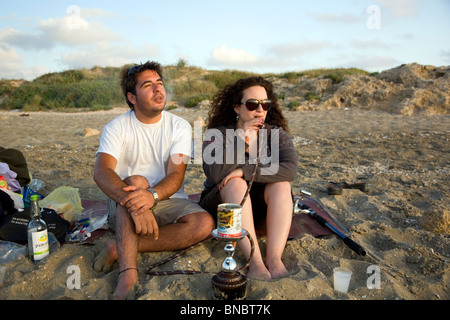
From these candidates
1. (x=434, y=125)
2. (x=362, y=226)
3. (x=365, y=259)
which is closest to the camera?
(x=365, y=259)

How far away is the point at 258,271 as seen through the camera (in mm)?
2393

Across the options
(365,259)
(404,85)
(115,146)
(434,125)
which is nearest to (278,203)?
(365,259)

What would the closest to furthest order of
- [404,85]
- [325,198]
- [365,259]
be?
[365,259] < [325,198] < [404,85]

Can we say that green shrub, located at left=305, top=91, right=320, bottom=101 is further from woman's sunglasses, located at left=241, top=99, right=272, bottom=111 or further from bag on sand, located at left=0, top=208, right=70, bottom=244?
bag on sand, located at left=0, top=208, right=70, bottom=244

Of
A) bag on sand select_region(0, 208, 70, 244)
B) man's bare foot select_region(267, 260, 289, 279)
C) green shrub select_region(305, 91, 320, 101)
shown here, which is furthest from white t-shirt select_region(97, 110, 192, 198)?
green shrub select_region(305, 91, 320, 101)

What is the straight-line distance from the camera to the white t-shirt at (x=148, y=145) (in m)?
3.01

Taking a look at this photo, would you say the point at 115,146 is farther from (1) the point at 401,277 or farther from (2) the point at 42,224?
(1) the point at 401,277

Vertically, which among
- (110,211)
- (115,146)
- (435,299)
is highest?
(115,146)

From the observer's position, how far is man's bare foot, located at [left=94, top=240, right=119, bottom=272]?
8.30 feet

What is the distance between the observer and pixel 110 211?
3.05 meters

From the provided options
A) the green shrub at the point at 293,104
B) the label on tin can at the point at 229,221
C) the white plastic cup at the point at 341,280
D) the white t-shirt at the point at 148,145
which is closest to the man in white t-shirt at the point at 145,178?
the white t-shirt at the point at 148,145

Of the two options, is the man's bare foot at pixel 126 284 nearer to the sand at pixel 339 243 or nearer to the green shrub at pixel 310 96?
the sand at pixel 339 243

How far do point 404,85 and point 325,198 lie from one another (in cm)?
1068

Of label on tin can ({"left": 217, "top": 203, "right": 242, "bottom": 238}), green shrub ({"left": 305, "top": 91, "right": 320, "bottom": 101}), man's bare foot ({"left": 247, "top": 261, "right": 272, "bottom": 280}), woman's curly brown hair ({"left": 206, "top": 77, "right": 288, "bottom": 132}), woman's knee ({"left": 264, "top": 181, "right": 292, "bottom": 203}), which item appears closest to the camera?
label on tin can ({"left": 217, "top": 203, "right": 242, "bottom": 238})
